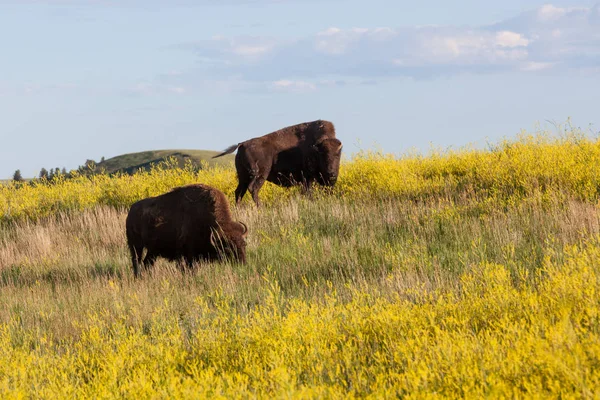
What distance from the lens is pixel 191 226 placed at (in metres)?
9.51

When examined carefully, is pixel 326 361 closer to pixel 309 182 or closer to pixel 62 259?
pixel 62 259

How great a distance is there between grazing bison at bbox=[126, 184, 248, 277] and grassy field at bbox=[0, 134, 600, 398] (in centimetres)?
32

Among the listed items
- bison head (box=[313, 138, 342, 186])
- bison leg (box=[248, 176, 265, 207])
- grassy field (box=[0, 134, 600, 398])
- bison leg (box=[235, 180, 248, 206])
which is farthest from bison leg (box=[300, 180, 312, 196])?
bison leg (box=[235, 180, 248, 206])

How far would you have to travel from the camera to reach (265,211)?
14.0 metres

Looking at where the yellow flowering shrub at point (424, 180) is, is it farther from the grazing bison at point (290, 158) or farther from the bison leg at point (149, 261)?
the bison leg at point (149, 261)

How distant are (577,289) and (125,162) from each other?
279ft

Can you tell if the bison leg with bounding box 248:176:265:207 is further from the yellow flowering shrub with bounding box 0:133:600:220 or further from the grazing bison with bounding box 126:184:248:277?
the grazing bison with bounding box 126:184:248:277

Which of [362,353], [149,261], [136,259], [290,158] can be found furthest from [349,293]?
[290,158]

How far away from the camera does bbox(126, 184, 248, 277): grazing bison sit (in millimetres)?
9461

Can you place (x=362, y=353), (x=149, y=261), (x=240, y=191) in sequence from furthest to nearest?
(x=240, y=191) → (x=149, y=261) → (x=362, y=353)

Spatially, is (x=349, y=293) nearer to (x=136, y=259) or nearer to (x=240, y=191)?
(x=136, y=259)

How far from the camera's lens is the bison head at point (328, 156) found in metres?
15.2

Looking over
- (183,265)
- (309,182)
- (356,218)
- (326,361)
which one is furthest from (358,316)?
(309,182)

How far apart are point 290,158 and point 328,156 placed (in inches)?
36.3
